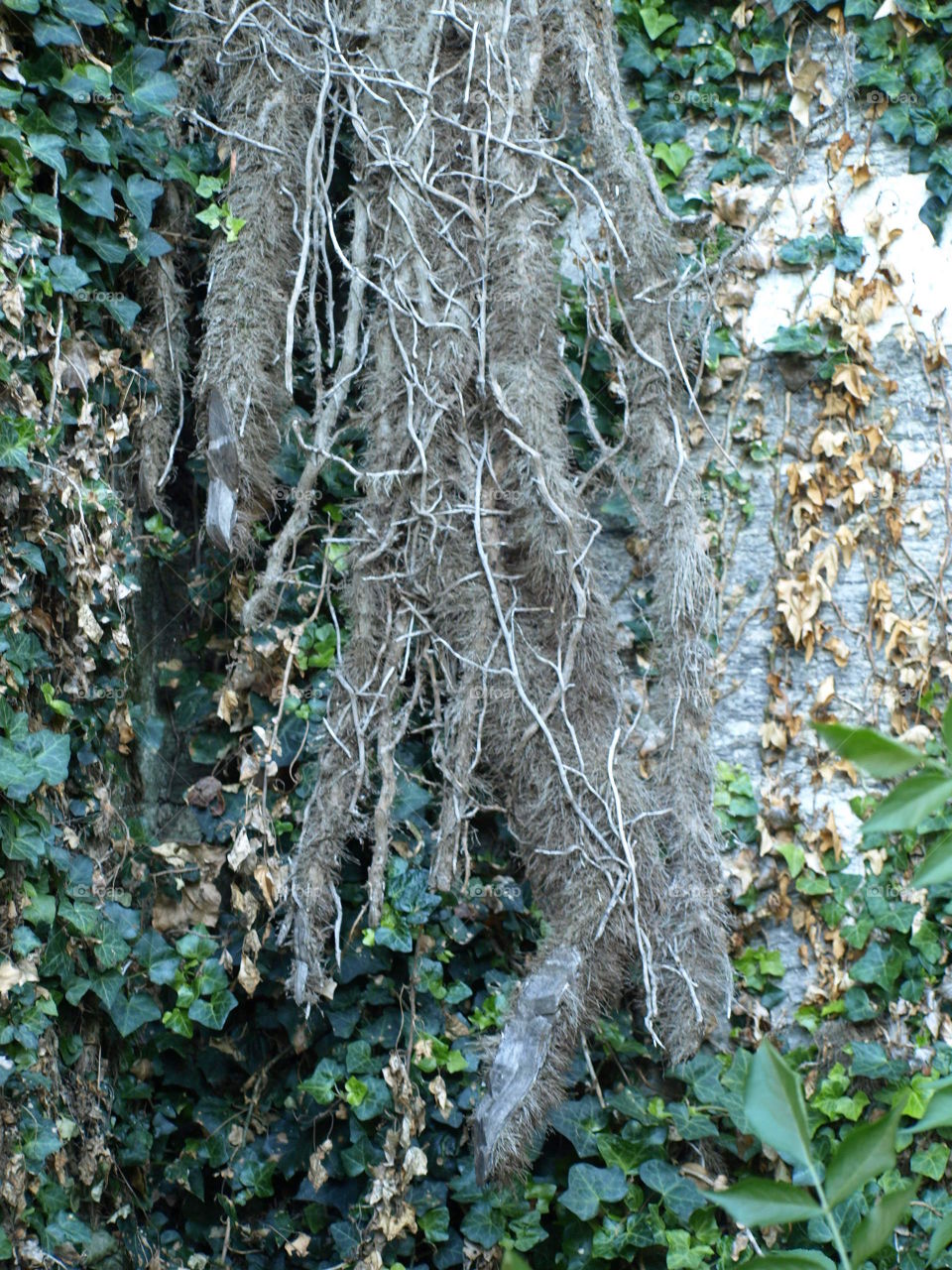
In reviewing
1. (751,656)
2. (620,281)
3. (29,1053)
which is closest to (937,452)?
(751,656)

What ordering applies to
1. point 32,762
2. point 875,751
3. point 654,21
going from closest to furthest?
point 875,751
point 32,762
point 654,21

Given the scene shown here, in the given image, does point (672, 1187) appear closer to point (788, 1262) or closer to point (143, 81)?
point (788, 1262)

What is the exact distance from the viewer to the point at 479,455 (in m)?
2.89

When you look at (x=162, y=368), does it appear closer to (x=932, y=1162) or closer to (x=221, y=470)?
(x=221, y=470)

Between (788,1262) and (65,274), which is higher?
(65,274)

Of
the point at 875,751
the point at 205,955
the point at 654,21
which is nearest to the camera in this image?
the point at 875,751

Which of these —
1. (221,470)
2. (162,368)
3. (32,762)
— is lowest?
(32,762)

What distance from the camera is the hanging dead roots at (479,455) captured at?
2803mm

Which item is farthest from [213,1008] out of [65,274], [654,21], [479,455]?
[654,21]

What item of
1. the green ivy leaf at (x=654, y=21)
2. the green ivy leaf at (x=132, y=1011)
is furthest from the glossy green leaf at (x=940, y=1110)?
the green ivy leaf at (x=654, y=21)

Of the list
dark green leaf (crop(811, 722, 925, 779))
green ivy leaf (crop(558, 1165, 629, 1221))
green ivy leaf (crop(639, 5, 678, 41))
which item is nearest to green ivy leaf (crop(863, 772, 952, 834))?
dark green leaf (crop(811, 722, 925, 779))

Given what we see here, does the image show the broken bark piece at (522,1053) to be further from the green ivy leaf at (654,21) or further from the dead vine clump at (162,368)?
the green ivy leaf at (654,21)

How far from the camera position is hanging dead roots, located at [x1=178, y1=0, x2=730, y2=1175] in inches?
110

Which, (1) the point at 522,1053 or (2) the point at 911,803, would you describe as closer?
(2) the point at 911,803
